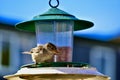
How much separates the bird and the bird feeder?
0.06m

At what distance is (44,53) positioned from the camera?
302 centimetres

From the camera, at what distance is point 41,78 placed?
9.25 feet

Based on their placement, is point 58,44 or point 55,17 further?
point 58,44

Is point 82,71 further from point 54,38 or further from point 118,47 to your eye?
point 118,47

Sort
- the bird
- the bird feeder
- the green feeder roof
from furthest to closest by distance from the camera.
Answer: the green feeder roof, the bird, the bird feeder

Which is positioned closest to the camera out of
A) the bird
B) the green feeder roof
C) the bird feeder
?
the bird feeder

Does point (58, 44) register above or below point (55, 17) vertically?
below

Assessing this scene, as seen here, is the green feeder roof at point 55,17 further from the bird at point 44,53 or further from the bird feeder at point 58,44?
the bird at point 44,53

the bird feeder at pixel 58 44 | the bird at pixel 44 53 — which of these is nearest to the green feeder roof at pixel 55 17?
the bird feeder at pixel 58 44

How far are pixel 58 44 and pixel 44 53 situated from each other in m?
0.22

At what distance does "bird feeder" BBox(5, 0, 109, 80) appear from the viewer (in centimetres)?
282

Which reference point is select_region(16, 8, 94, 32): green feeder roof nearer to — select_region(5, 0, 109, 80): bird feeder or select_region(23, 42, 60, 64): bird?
select_region(5, 0, 109, 80): bird feeder

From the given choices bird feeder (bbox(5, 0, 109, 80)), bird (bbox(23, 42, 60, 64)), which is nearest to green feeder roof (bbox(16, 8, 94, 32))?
bird feeder (bbox(5, 0, 109, 80))

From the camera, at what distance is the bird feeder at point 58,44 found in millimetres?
2822
